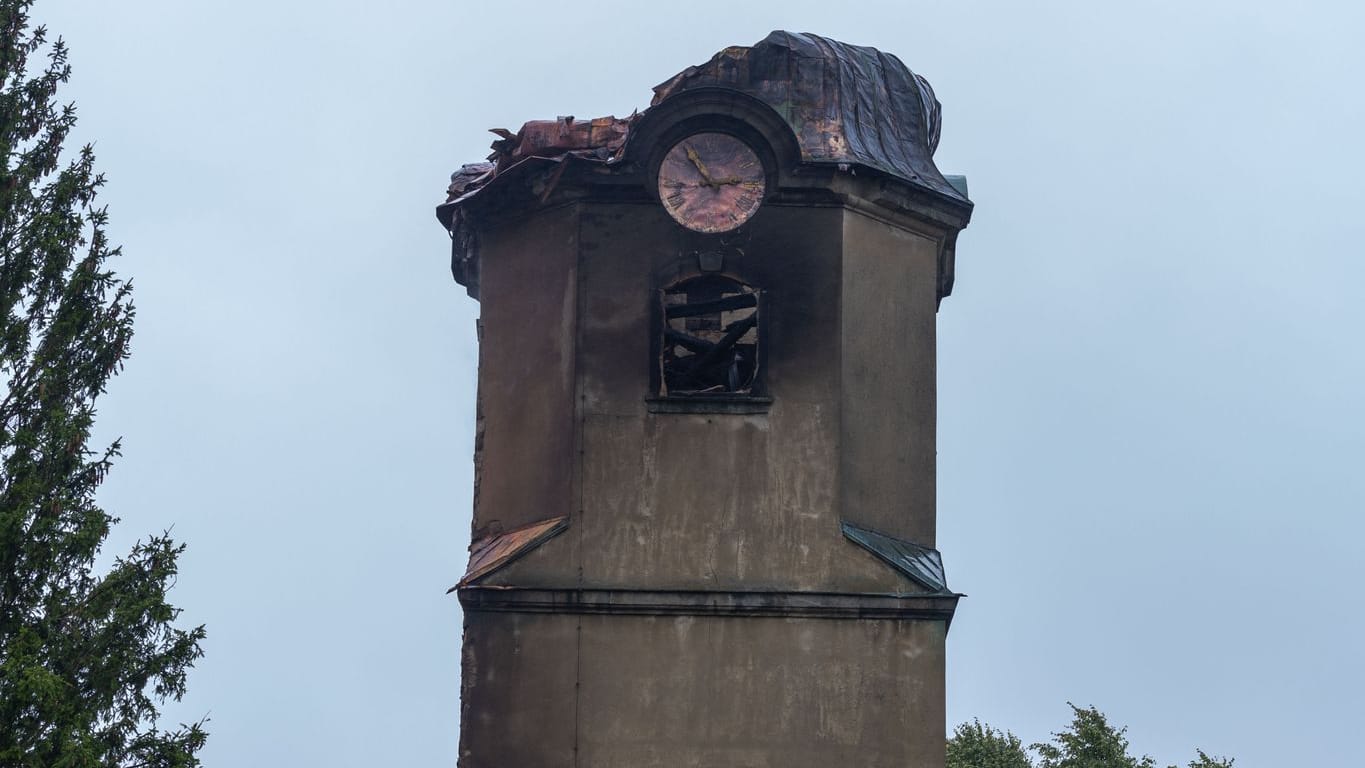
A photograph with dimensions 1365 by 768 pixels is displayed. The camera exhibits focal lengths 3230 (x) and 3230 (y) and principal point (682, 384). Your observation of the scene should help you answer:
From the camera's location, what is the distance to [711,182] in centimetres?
3591

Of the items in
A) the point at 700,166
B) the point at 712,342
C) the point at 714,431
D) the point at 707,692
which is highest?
the point at 700,166

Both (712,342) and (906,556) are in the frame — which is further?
(712,342)

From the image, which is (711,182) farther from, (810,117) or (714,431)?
(714,431)

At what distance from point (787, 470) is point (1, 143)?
9083 mm

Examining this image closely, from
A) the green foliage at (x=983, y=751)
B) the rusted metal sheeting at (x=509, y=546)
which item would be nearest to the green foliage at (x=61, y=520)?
the rusted metal sheeting at (x=509, y=546)

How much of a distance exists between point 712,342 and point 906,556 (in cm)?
321

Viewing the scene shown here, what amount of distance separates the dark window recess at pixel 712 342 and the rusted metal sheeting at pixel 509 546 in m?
1.98

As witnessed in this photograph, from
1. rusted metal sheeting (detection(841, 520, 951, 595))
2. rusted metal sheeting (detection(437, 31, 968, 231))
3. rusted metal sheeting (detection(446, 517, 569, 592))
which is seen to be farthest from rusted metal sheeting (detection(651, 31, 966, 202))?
rusted metal sheeting (detection(446, 517, 569, 592))

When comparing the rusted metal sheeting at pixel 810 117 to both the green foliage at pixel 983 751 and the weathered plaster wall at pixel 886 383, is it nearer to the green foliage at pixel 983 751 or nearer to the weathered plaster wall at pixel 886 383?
the weathered plaster wall at pixel 886 383

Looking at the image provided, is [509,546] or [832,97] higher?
[832,97]

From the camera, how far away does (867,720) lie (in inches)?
1352

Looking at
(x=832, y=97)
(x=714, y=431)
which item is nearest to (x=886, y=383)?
(x=714, y=431)

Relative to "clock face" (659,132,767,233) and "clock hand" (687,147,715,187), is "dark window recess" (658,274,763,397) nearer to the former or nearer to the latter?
"clock face" (659,132,767,233)


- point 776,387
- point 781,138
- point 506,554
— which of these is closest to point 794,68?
point 781,138
